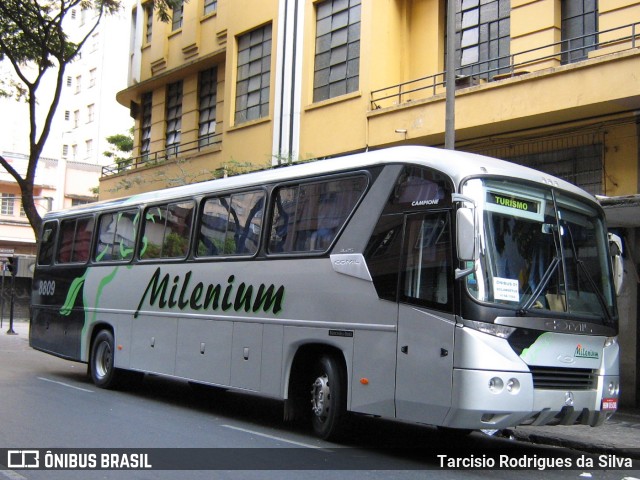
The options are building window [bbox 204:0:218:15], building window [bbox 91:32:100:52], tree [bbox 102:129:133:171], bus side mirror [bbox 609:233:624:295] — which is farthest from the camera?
building window [bbox 91:32:100:52]

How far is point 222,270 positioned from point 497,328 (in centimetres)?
479

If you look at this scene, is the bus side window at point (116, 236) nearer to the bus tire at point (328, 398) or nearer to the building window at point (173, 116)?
the bus tire at point (328, 398)

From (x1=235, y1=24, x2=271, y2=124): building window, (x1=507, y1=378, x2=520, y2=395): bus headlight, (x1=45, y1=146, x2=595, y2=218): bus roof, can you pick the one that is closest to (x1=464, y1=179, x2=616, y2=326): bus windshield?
(x1=45, y1=146, x2=595, y2=218): bus roof

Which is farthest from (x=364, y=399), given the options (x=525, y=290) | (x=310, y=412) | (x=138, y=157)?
(x=138, y=157)

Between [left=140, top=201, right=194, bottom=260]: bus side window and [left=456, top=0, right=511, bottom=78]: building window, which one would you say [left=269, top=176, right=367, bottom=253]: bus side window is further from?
[left=456, top=0, right=511, bottom=78]: building window

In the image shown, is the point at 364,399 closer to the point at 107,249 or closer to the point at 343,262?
the point at 343,262

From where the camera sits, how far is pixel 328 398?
30.0 ft

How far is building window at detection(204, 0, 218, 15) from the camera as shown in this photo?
2300 centimetres

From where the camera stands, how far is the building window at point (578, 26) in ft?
44.4

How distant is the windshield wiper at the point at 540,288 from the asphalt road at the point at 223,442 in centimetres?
169

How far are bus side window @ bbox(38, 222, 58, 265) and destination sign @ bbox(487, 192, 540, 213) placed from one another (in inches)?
440

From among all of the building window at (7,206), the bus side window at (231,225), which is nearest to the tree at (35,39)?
the bus side window at (231,225)

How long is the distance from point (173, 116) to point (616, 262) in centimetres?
Answer: 1863

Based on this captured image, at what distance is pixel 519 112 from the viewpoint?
43.4 feet
